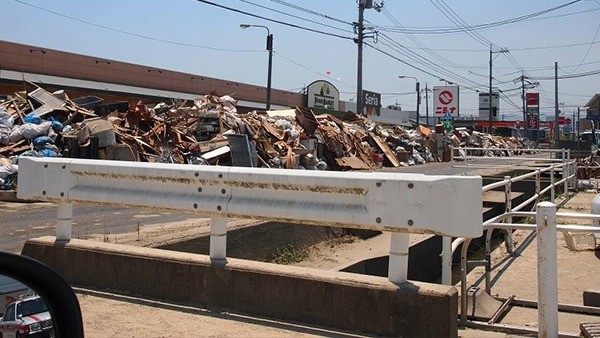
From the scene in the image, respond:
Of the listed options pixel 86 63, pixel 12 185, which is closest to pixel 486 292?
pixel 12 185

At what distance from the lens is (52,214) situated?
485 inches

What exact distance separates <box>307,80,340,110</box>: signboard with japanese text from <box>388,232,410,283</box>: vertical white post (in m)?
56.0

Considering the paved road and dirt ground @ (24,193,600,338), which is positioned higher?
the paved road

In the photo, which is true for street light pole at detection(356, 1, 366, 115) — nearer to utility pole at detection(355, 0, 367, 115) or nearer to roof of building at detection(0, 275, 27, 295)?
utility pole at detection(355, 0, 367, 115)

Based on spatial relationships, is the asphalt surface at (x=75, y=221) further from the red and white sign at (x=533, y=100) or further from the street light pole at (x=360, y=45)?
the red and white sign at (x=533, y=100)

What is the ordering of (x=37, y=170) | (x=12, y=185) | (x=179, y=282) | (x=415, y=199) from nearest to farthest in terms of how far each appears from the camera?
(x=415, y=199) < (x=179, y=282) < (x=37, y=170) < (x=12, y=185)

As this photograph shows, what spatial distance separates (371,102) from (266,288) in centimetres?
7585

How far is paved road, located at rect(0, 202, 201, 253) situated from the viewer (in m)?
9.41

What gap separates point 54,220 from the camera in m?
11.4

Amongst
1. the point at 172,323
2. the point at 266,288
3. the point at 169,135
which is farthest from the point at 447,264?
the point at 169,135

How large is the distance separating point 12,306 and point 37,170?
413cm

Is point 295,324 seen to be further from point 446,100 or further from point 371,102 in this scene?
point 371,102

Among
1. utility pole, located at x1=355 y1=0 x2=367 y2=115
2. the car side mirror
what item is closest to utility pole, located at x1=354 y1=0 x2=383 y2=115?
utility pole, located at x1=355 y1=0 x2=367 y2=115

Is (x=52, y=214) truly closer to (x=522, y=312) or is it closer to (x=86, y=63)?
(x=522, y=312)
